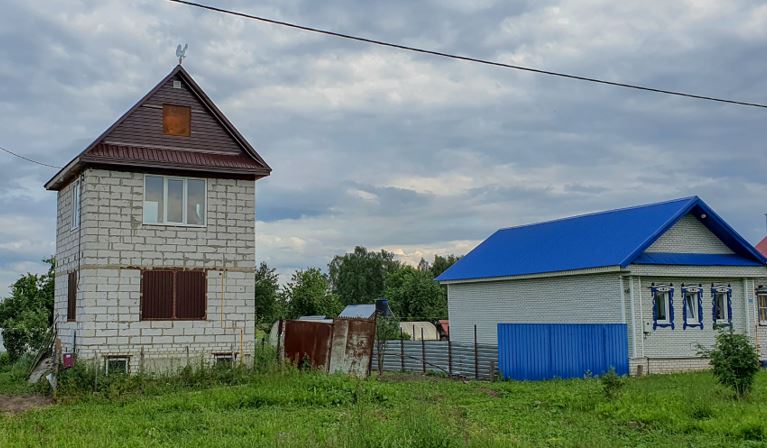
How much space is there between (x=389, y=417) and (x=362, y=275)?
6778 centimetres

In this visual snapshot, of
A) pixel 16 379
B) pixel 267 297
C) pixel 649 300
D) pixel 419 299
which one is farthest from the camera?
pixel 419 299

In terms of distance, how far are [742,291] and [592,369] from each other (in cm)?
707

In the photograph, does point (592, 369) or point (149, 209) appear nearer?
point (149, 209)

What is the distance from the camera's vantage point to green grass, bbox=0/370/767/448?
31.7 ft

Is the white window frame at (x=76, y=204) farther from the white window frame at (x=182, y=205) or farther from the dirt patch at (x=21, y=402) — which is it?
the dirt patch at (x=21, y=402)

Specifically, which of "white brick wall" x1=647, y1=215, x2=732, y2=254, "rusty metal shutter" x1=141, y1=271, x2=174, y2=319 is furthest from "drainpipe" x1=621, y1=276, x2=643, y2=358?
"rusty metal shutter" x1=141, y1=271, x2=174, y2=319

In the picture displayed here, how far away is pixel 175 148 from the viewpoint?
1855cm

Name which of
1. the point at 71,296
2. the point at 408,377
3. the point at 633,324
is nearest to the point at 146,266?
the point at 71,296

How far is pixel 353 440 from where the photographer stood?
8719 mm

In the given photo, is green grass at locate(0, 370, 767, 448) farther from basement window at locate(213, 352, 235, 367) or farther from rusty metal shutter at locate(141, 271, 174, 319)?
rusty metal shutter at locate(141, 271, 174, 319)

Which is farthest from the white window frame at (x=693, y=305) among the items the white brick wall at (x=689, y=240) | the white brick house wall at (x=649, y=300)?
the white brick wall at (x=689, y=240)

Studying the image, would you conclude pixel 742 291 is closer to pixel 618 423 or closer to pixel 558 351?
pixel 558 351

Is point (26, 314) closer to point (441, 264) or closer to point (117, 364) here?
point (117, 364)

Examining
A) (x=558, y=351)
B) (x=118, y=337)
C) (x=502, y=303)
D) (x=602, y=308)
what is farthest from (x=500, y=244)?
(x=118, y=337)
